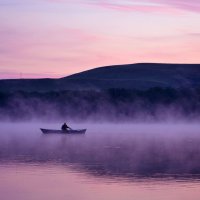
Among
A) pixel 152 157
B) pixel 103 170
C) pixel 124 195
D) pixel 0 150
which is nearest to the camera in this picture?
pixel 124 195

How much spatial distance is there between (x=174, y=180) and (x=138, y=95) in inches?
4138

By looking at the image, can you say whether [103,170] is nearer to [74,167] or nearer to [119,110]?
[74,167]

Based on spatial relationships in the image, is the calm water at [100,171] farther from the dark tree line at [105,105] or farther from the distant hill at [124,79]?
the distant hill at [124,79]

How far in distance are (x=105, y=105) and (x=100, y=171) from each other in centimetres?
9840

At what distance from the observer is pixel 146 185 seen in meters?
35.5

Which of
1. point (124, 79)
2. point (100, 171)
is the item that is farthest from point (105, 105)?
point (100, 171)

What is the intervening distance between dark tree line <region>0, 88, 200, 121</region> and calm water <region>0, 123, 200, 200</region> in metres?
74.2

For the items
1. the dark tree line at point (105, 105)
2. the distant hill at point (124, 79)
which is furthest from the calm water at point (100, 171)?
the distant hill at point (124, 79)

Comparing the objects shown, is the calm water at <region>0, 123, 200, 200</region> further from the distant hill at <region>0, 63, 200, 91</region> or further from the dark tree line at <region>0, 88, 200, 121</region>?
the distant hill at <region>0, 63, 200, 91</region>

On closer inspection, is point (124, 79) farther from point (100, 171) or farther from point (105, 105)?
point (100, 171)

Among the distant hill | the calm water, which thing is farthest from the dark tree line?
the calm water

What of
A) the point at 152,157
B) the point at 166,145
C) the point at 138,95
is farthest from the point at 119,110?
the point at 152,157

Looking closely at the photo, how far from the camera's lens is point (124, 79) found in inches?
7057

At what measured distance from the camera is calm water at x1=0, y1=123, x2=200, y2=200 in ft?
108
